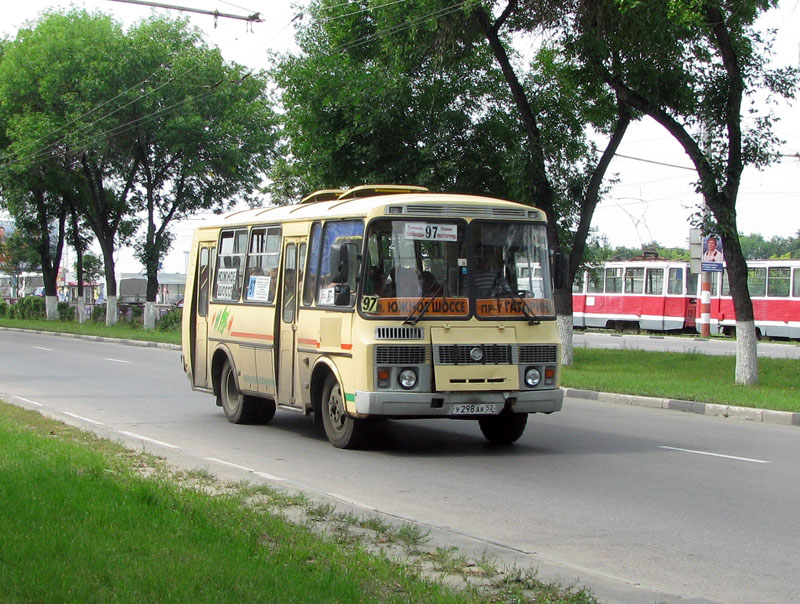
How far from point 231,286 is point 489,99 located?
13.6m

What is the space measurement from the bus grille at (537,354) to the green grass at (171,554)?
415cm

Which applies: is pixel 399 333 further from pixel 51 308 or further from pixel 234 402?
pixel 51 308

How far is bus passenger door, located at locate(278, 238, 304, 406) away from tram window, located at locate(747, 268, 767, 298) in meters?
32.2

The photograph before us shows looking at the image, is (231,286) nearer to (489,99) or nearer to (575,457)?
(575,457)

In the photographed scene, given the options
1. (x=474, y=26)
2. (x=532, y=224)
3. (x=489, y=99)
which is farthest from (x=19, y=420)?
(x=489, y=99)

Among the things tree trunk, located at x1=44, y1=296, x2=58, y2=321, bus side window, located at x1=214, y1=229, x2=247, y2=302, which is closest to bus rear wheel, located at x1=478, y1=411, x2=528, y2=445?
bus side window, located at x1=214, y1=229, x2=247, y2=302

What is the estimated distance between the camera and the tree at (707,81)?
19.8 metres

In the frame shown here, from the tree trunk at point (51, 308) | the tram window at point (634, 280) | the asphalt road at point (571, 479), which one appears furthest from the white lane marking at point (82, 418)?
the tree trunk at point (51, 308)

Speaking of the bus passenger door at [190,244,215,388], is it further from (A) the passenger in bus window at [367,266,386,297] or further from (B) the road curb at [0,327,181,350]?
(B) the road curb at [0,327,181,350]

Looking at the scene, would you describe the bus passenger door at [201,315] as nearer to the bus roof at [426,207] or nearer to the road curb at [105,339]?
the bus roof at [426,207]

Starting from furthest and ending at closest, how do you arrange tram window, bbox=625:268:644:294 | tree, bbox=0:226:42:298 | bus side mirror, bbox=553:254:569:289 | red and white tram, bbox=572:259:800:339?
tree, bbox=0:226:42:298 → tram window, bbox=625:268:644:294 → red and white tram, bbox=572:259:800:339 → bus side mirror, bbox=553:254:569:289

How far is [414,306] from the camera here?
1125cm

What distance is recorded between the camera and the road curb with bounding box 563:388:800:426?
1561cm

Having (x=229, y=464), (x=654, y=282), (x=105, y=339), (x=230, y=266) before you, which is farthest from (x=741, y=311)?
(x=654, y=282)
